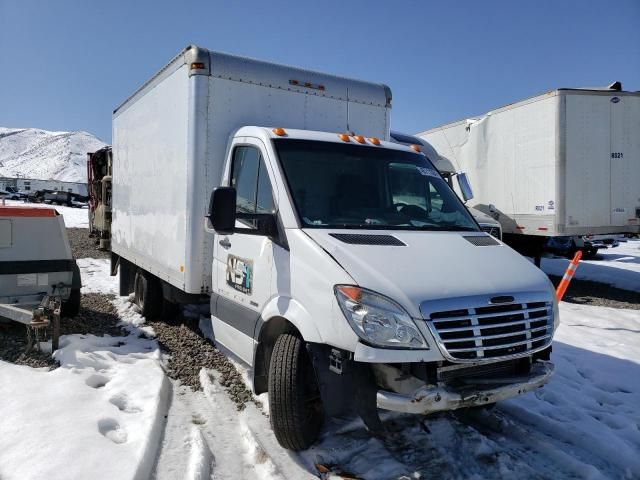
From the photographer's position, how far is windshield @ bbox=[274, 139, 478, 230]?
161 inches

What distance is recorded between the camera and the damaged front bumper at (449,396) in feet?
10.0

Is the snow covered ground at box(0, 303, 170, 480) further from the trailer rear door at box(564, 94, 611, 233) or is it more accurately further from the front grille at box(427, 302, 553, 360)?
the trailer rear door at box(564, 94, 611, 233)

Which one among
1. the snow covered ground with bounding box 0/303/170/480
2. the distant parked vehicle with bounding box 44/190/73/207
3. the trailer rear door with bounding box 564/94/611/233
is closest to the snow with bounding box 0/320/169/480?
the snow covered ground with bounding box 0/303/170/480

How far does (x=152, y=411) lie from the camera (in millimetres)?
4246

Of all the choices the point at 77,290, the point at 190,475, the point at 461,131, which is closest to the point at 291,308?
the point at 190,475

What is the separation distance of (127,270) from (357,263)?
257 inches

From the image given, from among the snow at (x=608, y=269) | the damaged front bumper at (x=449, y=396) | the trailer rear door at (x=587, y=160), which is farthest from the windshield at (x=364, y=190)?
the snow at (x=608, y=269)

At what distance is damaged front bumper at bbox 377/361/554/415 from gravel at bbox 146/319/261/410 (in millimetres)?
1941

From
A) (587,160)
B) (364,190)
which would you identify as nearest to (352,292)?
(364,190)

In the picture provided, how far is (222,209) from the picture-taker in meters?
3.81

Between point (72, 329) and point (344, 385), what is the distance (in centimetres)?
475

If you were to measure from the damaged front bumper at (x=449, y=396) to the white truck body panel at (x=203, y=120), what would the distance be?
2.79 meters

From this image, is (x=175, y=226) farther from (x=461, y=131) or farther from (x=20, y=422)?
(x=461, y=131)

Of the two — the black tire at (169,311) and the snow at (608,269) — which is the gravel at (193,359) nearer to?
the black tire at (169,311)
